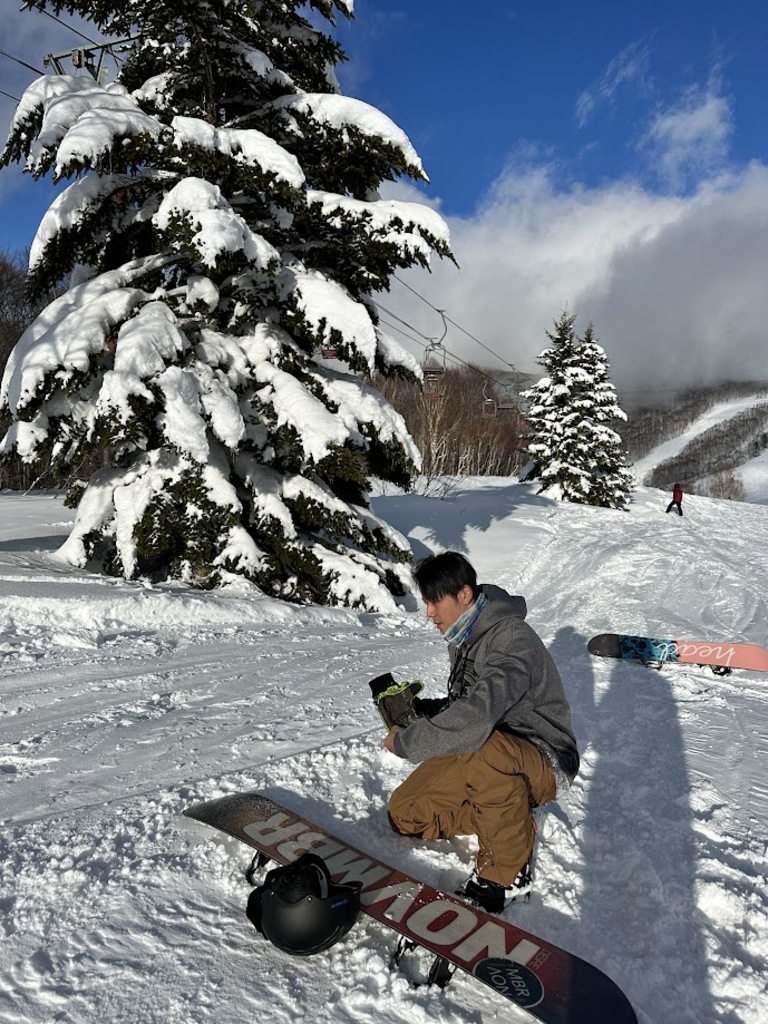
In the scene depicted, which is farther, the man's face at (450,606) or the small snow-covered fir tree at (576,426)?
the small snow-covered fir tree at (576,426)

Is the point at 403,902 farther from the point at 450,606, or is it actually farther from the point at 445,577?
the point at 445,577

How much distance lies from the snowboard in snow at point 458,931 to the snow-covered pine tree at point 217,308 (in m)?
4.99

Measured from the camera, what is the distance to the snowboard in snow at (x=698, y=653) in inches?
256

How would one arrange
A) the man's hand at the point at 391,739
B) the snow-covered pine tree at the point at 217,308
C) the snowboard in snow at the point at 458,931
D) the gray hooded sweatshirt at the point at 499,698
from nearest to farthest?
the snowboard in snow at the point at 458,931
the gray hooded sweatshirt at the point at 499,698
the man's hand at the point at 391,739
the snow-covered pine tree at the point at 217,308

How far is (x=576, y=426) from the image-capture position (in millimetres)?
29219

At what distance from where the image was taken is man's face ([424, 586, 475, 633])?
284 cm

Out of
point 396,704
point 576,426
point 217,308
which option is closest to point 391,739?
point 396,704

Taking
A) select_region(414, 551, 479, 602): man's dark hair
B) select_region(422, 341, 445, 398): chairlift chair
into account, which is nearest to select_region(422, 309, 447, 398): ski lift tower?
select_region(422, 341, 445, 398): chairlift chair

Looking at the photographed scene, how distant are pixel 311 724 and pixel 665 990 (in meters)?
2.70

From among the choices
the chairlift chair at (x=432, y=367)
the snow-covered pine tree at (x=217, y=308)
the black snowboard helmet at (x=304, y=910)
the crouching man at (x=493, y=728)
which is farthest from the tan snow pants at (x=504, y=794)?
the chairlift chair at (x=432, y=367)

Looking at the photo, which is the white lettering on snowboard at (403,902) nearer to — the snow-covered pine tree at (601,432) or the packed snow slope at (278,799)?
the packed snow slope at (278,799)

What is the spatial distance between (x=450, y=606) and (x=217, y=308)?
7.12 metres

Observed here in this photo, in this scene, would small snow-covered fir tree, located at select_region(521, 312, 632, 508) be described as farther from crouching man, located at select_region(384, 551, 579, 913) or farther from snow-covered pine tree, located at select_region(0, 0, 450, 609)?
crouching man, located at select_region(384, 551, 579, 913)

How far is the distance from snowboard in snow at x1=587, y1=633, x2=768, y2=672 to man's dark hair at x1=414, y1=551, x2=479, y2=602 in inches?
181
